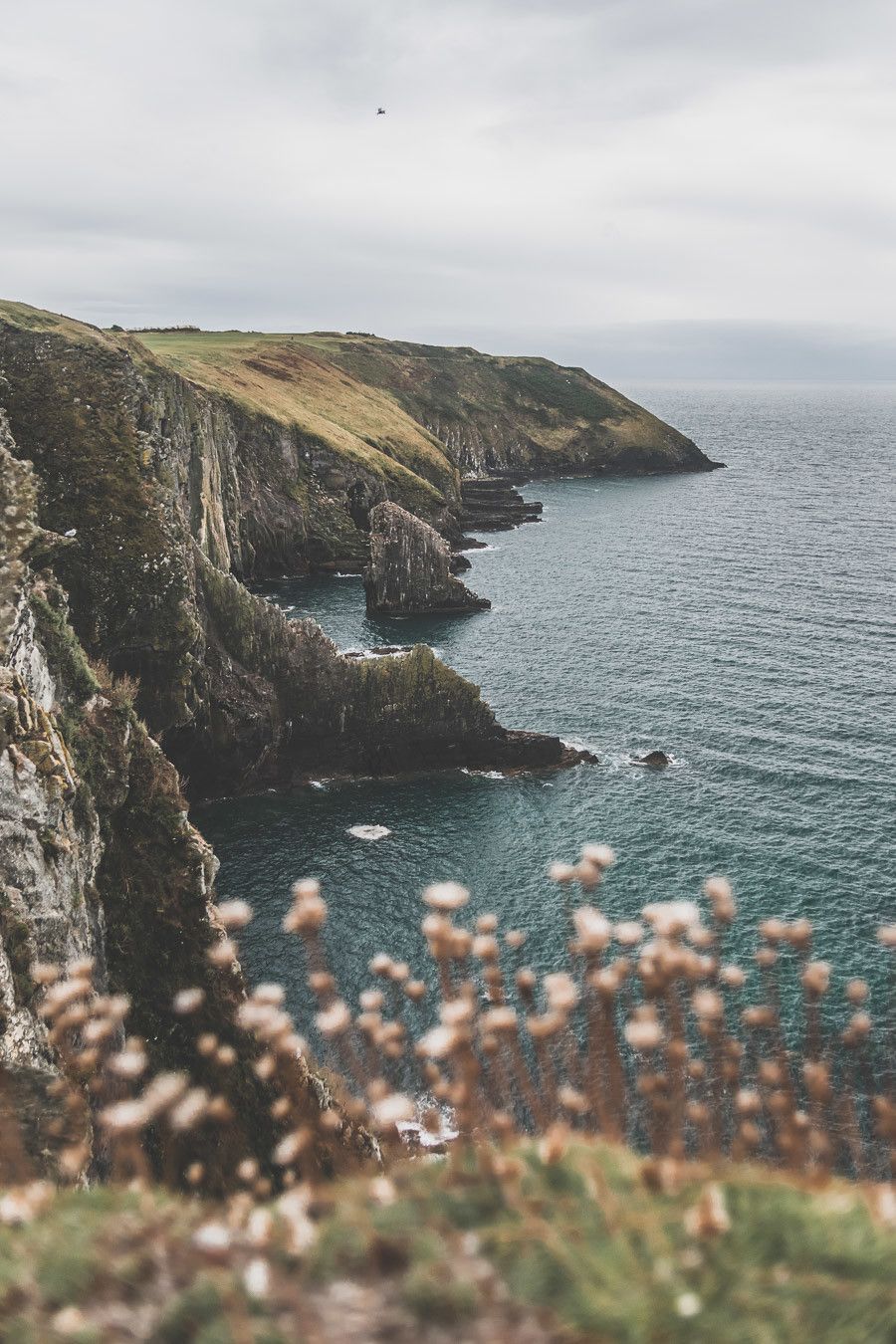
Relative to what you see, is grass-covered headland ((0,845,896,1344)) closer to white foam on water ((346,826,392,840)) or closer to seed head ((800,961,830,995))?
seed head ((800,961,830,995))

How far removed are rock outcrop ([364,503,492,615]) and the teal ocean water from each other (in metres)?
3.20

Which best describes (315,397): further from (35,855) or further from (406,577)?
(35,855)

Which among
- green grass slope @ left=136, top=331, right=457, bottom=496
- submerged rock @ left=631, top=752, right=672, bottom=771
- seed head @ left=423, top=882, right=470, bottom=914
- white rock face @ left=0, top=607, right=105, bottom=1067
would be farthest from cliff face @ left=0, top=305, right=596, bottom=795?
green grass slope @ left=136, top=331, right=457, bottom=496

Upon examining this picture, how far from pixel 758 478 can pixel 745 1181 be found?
656 ft

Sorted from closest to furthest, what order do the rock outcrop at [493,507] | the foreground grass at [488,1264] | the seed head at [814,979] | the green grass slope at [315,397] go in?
1. the foreground grass at [488,1264]
2. the seed head at [814,979]
3. the green grass slope at [315,397]
4. the rock outcrop at [493,507]

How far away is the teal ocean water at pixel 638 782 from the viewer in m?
42.9

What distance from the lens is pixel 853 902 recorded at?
4162 cm

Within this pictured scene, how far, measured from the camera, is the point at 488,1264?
446 cm

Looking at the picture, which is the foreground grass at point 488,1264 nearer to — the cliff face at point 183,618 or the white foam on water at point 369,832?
the cliff face at point 183,618

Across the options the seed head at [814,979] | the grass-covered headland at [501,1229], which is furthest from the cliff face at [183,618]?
the seed head at [814,979]

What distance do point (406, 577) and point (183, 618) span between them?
51.0 m

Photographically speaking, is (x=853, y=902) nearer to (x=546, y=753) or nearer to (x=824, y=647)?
(x=546, y=753)

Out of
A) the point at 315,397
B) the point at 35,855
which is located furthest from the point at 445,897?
the point at 315,397

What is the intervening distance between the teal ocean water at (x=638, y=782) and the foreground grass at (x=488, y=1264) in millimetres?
34762
